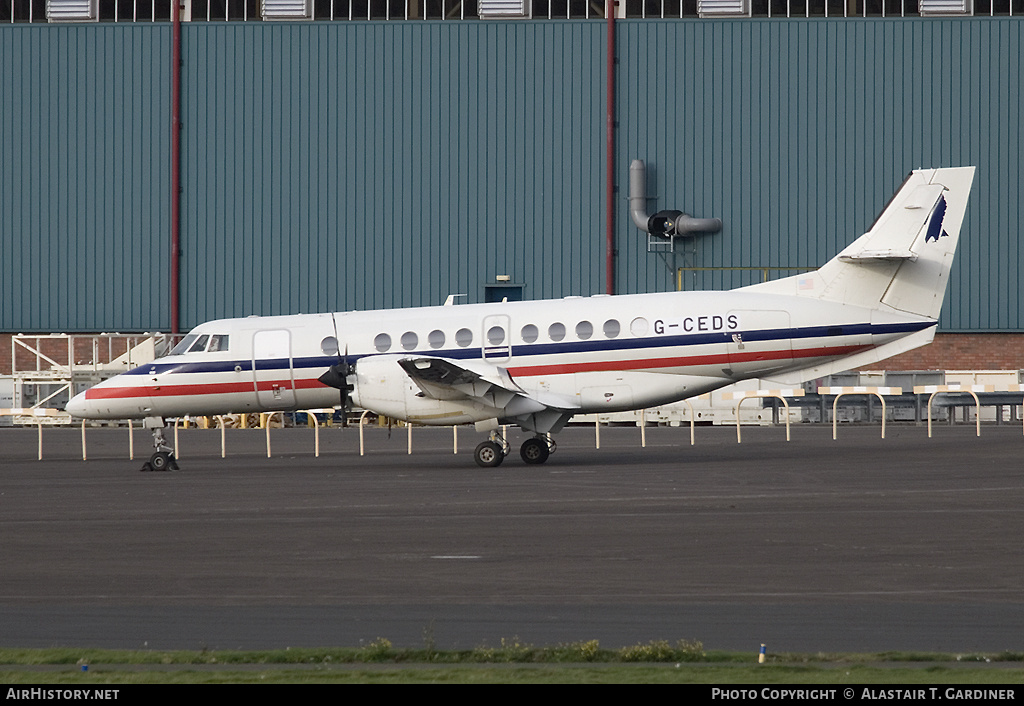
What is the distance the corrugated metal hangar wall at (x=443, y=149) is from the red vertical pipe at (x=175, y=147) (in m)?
0.39

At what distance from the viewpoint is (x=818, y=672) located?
783 centimetres

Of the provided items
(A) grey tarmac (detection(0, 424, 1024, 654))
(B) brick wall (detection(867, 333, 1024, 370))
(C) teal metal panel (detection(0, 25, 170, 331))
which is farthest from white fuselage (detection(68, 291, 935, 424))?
(C) teal metal panel (detection(0, 25, 170, 331))

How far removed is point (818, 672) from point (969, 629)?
2.03 metres

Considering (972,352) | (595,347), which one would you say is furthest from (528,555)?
(972,352)

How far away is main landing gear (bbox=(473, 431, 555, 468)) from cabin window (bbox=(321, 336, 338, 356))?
3.75m

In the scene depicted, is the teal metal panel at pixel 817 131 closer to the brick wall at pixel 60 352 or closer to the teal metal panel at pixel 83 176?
the teal metal panel at pixel 83 176

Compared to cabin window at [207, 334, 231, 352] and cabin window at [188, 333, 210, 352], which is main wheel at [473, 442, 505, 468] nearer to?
cabin window at [207, 334, 231, 352]

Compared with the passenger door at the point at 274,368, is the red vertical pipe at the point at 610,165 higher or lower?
higher

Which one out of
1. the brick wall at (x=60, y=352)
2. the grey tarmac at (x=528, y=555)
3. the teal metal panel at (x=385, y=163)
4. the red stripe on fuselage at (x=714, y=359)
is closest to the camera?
the grey tarmac at (x=528, y=555)

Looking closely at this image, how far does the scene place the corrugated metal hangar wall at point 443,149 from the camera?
47.8 m

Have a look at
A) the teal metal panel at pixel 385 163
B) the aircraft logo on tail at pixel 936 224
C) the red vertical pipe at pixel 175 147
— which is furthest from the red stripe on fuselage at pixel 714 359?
the red vertical pipe at pixel 175 147

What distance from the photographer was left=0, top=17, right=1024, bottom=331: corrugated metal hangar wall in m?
47.8

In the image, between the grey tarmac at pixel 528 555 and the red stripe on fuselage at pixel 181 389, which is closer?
the grey tarmac at pixel 528 555
